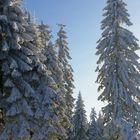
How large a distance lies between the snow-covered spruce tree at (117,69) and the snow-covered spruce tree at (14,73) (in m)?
9.02

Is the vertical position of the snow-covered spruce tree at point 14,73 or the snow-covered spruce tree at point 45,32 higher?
the snow-covered spruce tree at point 45,32

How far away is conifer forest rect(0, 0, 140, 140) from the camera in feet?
79.2

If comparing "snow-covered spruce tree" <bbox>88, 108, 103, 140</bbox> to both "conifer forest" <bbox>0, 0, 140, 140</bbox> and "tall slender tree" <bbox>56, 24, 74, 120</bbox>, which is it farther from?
"conifer forest" <bbox>0, 0, 140, 140</bbox>

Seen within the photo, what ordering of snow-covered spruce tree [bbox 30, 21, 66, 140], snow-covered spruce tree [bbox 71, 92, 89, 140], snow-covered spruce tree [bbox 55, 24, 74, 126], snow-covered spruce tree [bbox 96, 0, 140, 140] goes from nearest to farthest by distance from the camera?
snow-covered spruce tree [bbox 30, 21, 66, 140] → snow-covered spruce tree [bbox 96, 0, 140, 140] → snow-covered spruce tree [bbox 55, 24, 74, 126] → snow-covered spruce tree [bbox 71, 92, 89, 140]

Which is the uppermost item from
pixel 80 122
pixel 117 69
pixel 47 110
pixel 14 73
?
pixel 80 122

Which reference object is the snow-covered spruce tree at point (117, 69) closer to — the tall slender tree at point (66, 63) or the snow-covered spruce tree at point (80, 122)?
the tall slender tree at point (66, 63)

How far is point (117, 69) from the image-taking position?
32.5 meters

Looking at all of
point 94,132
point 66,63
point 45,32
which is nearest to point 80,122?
point 94,132

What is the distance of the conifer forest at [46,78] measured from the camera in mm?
24125

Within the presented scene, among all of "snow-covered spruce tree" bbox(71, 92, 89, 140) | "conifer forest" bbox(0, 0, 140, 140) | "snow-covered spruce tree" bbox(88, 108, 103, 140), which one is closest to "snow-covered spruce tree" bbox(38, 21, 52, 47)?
"conifer forest" bbox(0, 0, 140, 140)

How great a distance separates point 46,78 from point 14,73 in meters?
3.11

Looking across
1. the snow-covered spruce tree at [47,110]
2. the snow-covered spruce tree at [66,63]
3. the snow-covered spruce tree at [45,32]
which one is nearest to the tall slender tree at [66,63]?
the snow-covered spruce tree at [66,63]

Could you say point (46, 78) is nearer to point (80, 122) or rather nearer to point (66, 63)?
point (66, 63)

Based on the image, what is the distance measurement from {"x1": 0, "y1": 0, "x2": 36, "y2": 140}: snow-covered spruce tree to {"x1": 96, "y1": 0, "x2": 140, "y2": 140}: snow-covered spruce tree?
902 cm
